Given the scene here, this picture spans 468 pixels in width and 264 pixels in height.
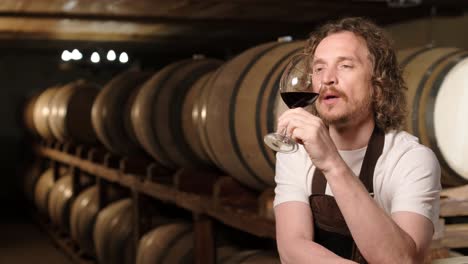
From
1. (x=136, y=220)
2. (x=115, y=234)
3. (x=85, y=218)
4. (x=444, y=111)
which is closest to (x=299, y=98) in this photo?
(x=444, y=111)

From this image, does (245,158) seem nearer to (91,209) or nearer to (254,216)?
(254,216)

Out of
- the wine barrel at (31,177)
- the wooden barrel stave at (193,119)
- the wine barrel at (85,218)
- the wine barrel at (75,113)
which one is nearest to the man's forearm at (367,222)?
the wooden barrel stave at (193,119)

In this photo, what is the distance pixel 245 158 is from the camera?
114 inches

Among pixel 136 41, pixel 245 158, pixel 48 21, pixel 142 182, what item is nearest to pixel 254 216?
pixel 245 158

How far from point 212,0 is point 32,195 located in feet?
15.2

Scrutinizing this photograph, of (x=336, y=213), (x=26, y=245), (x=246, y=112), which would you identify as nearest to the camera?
(x=336, y=213)

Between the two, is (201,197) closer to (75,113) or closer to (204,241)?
(204,241)

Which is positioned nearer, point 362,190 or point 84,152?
point 362,190

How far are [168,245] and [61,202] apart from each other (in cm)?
304

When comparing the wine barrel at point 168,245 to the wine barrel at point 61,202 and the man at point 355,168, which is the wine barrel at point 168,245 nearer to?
the man at point 355,168

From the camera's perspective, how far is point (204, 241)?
135 inches

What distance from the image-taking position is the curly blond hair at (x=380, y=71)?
64.3 inches

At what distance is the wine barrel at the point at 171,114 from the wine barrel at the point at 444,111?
1632 millimetres

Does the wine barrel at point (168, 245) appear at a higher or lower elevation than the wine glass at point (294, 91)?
lower
